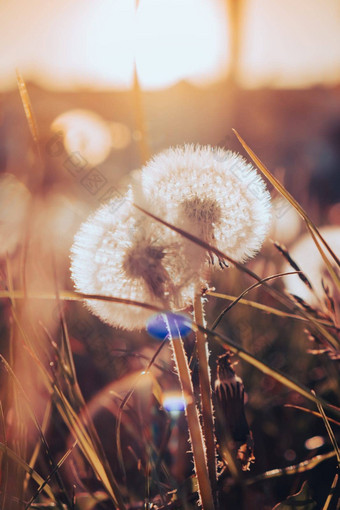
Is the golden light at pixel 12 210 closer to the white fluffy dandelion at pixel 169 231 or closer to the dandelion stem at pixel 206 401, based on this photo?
the white fluffy dandelion at pixel 169 231

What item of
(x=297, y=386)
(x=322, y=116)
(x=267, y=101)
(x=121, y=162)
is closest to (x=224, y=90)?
(x=267, y=101)

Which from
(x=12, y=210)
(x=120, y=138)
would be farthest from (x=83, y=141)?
(x=120, y=138)

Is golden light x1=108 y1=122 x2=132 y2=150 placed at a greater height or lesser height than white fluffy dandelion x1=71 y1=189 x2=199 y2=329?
greater

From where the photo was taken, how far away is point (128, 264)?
890 millimetres

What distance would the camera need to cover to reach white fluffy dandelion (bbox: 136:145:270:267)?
932 millimetres

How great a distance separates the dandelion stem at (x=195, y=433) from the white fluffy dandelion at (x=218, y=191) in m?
0.24

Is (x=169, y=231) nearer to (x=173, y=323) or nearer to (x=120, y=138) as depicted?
(x=173, y=323)

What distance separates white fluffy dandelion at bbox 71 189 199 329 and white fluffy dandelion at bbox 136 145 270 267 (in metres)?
0.09

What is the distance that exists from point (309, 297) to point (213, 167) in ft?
2.89

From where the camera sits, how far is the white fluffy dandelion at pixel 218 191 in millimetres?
932

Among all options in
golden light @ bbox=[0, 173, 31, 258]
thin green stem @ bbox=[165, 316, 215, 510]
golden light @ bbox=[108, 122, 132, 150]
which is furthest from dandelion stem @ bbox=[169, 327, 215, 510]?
golden light @ bbox=[108, 122, 132, 150]

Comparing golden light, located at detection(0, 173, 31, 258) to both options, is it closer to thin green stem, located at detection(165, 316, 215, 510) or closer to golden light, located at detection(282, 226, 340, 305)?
golden light, located at detection(282, 226, 340, 305)

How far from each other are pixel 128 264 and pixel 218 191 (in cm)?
24

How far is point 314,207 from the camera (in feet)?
8.47
